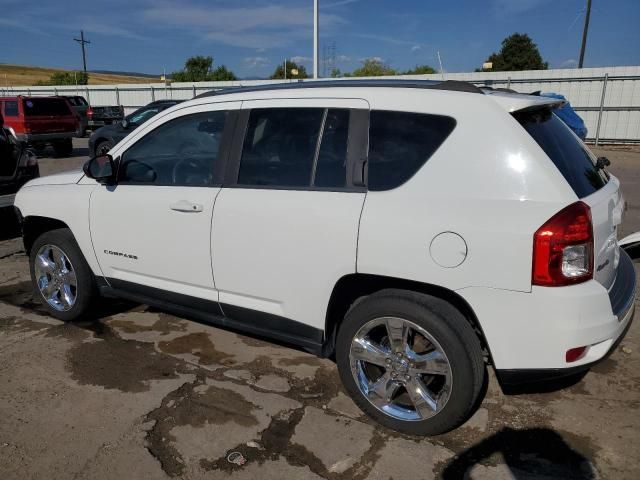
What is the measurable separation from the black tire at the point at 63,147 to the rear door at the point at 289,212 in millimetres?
16420

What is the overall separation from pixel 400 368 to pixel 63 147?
57.9ft

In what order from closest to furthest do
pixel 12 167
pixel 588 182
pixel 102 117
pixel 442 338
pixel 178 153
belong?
pixel 442 338, pixel 588 182, pixel 178 153, pixel 12 167, pixel 102 117

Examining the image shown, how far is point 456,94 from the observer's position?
8.73 ft

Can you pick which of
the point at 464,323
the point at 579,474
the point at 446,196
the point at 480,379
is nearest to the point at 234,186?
the point at 446,196

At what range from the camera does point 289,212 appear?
2951 mm

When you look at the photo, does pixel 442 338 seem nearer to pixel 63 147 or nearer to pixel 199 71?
pixel 63 147

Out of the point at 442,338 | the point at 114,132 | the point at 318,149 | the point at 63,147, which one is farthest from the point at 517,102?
the point at 63,147

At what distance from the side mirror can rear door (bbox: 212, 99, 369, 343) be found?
102 centimetres

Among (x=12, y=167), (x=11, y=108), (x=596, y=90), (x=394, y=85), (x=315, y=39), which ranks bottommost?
(x=12, y=167)

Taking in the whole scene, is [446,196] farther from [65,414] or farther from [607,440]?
[65,414]

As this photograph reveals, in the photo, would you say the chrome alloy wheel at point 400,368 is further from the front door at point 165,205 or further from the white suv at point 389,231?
the front door at point 165,205

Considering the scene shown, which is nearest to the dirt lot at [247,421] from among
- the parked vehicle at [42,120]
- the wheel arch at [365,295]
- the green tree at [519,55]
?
the wheel arch at [365,295]

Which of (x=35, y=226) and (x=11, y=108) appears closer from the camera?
(x=35, y=226)

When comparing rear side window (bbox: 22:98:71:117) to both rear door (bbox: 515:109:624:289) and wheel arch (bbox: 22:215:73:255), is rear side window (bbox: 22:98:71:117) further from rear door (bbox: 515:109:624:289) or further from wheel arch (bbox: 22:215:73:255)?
rear door (bbox: 515:109:624:289)
